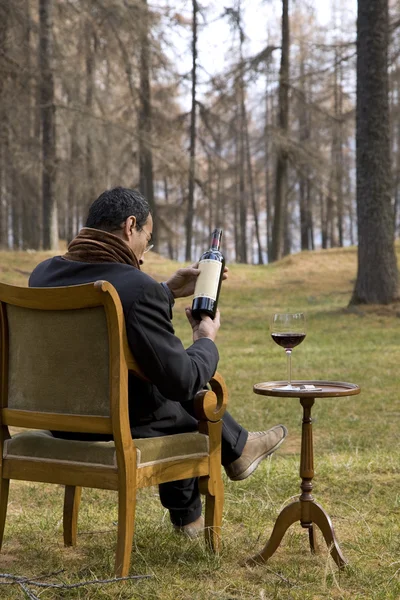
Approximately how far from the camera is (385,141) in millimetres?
14125

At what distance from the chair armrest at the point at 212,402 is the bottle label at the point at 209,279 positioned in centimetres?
34

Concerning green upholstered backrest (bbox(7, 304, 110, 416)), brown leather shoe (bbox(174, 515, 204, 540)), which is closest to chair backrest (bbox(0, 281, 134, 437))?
green upholstered backrest (bbox(7, 304, 110, 416))

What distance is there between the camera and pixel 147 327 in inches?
116

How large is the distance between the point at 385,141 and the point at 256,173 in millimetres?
25360

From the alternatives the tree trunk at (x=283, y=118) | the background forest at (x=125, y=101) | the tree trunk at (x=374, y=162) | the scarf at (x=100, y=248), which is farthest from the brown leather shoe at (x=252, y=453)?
the tree trunk at (x=283, y=118)

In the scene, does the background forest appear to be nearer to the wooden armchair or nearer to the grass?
the grass

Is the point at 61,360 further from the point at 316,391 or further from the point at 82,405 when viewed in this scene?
the point at 316,391

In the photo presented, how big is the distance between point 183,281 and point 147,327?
29.0 inches

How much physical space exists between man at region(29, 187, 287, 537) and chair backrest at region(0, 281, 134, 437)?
0.12 metres

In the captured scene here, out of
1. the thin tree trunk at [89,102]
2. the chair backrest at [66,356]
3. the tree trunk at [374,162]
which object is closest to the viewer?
the chair backrest at [66,356]

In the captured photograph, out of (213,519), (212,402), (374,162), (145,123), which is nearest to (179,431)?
(212,402)

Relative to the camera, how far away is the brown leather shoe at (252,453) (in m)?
3.58

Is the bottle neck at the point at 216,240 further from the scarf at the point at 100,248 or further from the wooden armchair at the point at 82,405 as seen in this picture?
the wooden armchair at the point at 82,405

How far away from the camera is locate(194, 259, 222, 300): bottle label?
3.25 m
